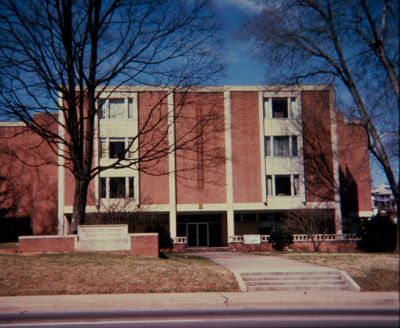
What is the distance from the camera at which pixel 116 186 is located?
3688 centimetres

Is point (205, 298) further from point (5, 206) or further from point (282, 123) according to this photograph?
point (5, 206)

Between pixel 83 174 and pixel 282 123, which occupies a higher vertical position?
pixel 282 123

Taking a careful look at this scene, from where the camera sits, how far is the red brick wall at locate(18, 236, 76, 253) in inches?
827

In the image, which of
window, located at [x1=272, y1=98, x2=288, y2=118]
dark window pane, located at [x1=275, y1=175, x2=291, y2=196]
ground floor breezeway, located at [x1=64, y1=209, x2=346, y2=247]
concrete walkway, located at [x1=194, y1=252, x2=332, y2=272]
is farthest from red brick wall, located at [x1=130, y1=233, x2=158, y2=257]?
window, located at [x1=272, y1=98, x2=288, y2=118]

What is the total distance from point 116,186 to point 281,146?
44.1 ft

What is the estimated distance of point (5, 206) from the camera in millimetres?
41312

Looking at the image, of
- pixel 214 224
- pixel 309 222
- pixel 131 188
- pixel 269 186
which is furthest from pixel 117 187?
pixel 309 222

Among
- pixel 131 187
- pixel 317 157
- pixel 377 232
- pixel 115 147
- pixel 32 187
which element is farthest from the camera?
pixel 32 187

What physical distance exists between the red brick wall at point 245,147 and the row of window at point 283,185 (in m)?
1.02

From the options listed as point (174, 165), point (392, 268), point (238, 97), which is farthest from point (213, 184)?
point (392, 268)

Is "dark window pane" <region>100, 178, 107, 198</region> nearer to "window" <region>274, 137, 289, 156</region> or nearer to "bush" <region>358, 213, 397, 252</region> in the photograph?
"window" <region>274, 137, 289, 156</region>

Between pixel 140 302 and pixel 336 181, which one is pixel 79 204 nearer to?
pixel 140 302

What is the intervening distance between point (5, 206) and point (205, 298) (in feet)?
109

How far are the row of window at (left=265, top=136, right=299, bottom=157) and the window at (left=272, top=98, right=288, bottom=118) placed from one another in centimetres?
183
